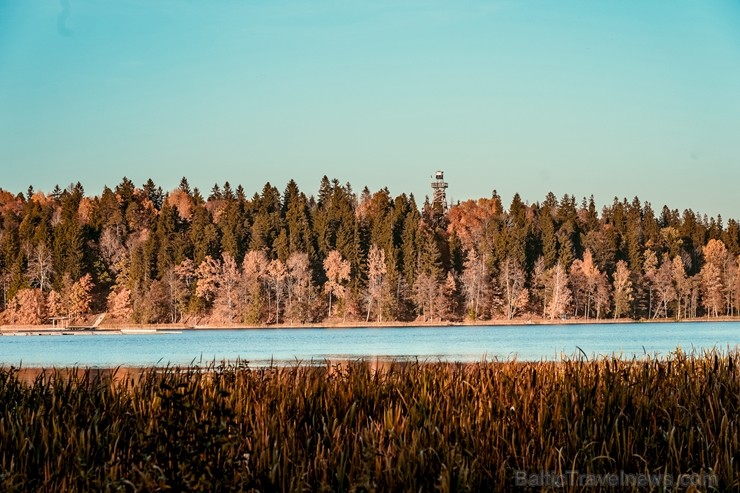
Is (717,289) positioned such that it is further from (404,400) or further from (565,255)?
(404,400)

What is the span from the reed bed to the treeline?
348 feet

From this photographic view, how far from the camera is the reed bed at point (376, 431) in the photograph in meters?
9.84

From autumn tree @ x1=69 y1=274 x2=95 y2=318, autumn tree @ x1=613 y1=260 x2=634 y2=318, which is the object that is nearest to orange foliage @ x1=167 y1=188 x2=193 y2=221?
autumn tree @ x1=69 y1=274 x2=95 y2=318

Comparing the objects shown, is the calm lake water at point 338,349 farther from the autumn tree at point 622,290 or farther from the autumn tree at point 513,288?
the autumn tree at point 622,290

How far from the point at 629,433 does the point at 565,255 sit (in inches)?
4711

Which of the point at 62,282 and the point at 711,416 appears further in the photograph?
the point at 62,282

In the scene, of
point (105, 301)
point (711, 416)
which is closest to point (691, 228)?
point (105, 301)

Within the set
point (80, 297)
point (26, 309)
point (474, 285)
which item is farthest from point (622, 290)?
point (26, 309)

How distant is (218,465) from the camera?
374 inches

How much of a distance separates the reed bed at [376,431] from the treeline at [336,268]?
10596 centimetres

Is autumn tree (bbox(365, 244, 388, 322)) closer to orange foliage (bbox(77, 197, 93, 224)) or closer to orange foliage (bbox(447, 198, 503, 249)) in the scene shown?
orange foliage (bbox(447, 198, 503, 249))

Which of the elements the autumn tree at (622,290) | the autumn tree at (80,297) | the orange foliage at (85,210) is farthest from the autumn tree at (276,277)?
the autumn tree at (622,290)

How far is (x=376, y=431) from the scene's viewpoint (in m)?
11.6

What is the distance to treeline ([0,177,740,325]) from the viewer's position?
122500 mm
